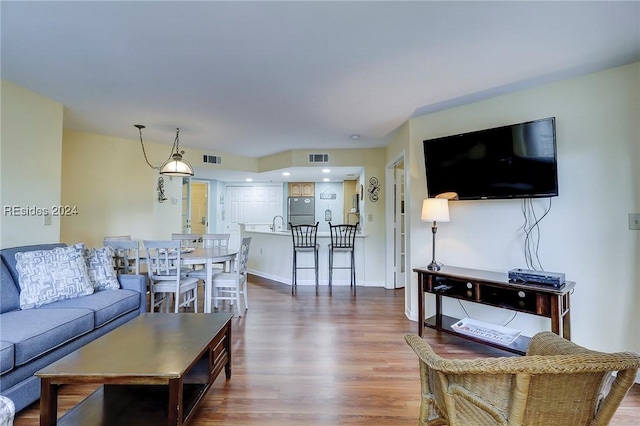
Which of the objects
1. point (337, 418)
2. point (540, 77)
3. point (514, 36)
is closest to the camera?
point (337, 418)

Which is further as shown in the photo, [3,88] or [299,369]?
[3,88]

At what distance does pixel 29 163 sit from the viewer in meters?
2.84

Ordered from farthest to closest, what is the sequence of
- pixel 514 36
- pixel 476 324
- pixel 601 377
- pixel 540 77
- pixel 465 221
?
pixel 465 221
pixel 476 324
pixel 540 77
pixel 514 36
pixel 601 377

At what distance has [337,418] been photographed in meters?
1.79

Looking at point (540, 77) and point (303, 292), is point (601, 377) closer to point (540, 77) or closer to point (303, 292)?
point (540, 77)

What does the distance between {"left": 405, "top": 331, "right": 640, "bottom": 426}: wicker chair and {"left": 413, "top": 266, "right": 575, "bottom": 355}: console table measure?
1151mm

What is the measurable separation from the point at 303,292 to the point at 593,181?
3.69 m

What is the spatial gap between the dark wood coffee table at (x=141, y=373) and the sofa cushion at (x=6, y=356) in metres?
0.38

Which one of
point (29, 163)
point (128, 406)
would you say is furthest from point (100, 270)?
point (128, 406)

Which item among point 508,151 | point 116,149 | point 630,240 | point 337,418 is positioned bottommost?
point 337,418

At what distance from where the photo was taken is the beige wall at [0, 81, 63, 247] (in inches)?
105

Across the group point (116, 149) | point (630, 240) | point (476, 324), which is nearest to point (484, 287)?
point (476, 324)

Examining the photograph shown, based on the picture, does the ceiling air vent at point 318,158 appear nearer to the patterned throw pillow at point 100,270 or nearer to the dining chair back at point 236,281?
the dining chair back at point 236,281

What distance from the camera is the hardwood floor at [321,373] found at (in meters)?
1.81
